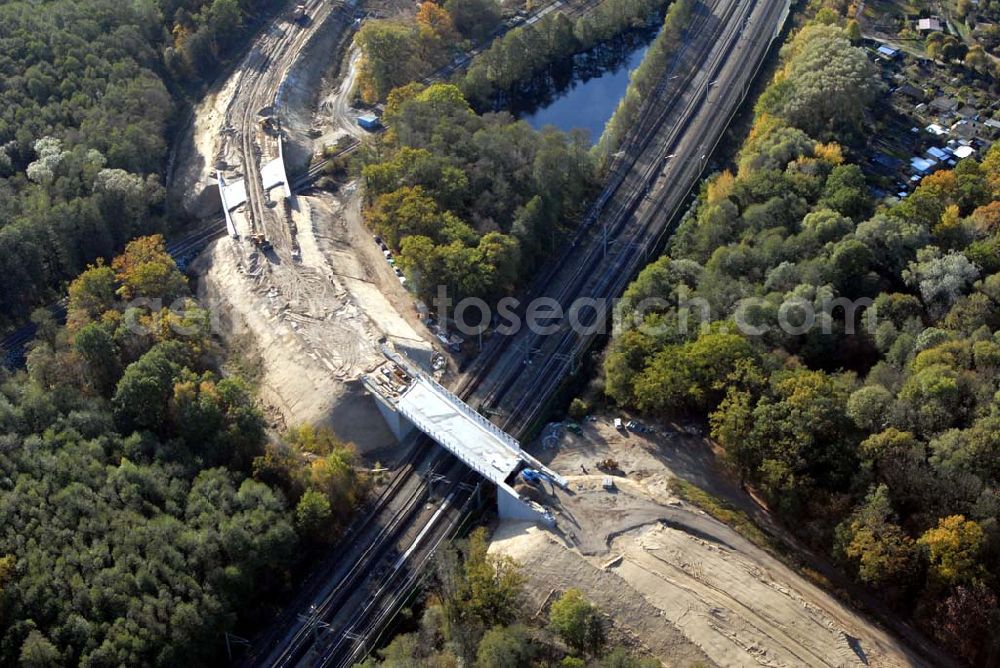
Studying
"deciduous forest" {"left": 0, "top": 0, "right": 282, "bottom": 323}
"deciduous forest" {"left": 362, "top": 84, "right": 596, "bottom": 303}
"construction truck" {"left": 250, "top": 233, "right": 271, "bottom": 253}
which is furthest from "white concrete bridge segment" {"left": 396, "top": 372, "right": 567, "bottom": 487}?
"deciduous forest" {"left": 0, "top": 0, "right": 282, "bottom": 323}

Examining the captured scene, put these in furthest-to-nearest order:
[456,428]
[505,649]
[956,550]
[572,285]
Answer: [572,285]
[456,428]
[956,550]
[505,649]

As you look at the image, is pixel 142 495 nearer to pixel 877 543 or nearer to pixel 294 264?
pixel 294 264

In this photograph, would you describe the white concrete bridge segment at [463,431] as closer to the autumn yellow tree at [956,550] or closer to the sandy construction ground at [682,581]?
the sandy construction ground at [682,581]

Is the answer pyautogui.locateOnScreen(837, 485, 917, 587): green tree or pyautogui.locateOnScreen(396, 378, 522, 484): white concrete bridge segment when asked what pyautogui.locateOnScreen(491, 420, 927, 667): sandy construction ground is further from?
pyautogui.locateOnScreen(396, 378, 522, 484): white concrete bridge segment

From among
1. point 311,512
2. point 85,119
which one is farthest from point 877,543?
point 85,119

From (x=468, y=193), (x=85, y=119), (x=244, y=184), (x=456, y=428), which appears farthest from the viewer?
(x=244, y=184)

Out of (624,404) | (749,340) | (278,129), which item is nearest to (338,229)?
(278,129)
